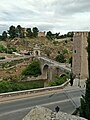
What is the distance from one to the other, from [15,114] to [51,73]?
28.7 meters

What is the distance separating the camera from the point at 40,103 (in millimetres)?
18078

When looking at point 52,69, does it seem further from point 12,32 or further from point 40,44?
point 12,32

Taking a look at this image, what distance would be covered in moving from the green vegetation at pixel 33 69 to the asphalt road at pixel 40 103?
2865 cm

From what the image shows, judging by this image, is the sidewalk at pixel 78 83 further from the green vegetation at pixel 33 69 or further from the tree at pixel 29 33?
the tree at pixel 29 33

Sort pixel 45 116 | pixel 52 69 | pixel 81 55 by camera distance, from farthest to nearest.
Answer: pixel 52 69 < pixel 81 55 < pixel 45 116

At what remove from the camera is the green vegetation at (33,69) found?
5006 centimetres

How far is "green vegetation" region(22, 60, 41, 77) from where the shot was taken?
50.1 meters

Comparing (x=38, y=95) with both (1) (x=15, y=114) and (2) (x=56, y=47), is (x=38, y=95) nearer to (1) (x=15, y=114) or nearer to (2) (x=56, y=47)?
(1) (x=15, y=114)

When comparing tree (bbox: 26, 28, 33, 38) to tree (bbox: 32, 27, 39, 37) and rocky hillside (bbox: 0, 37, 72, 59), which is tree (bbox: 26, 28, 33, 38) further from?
rocky hillside (bbox: 0, 37, 72, 59)

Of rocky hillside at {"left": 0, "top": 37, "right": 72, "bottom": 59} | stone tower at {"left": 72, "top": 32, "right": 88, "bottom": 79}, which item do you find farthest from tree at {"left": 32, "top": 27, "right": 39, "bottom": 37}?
stone tower at {"left": 72, "top": 32, "right": 88, "bottom": 79}

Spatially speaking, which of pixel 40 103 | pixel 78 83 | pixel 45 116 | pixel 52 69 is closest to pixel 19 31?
pixel 52 69

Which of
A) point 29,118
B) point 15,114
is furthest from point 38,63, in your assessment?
point 29,118

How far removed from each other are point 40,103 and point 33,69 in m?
33.7

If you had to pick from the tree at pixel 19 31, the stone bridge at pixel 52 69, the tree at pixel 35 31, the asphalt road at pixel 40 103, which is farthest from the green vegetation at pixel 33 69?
the tree at pixel 35 31
